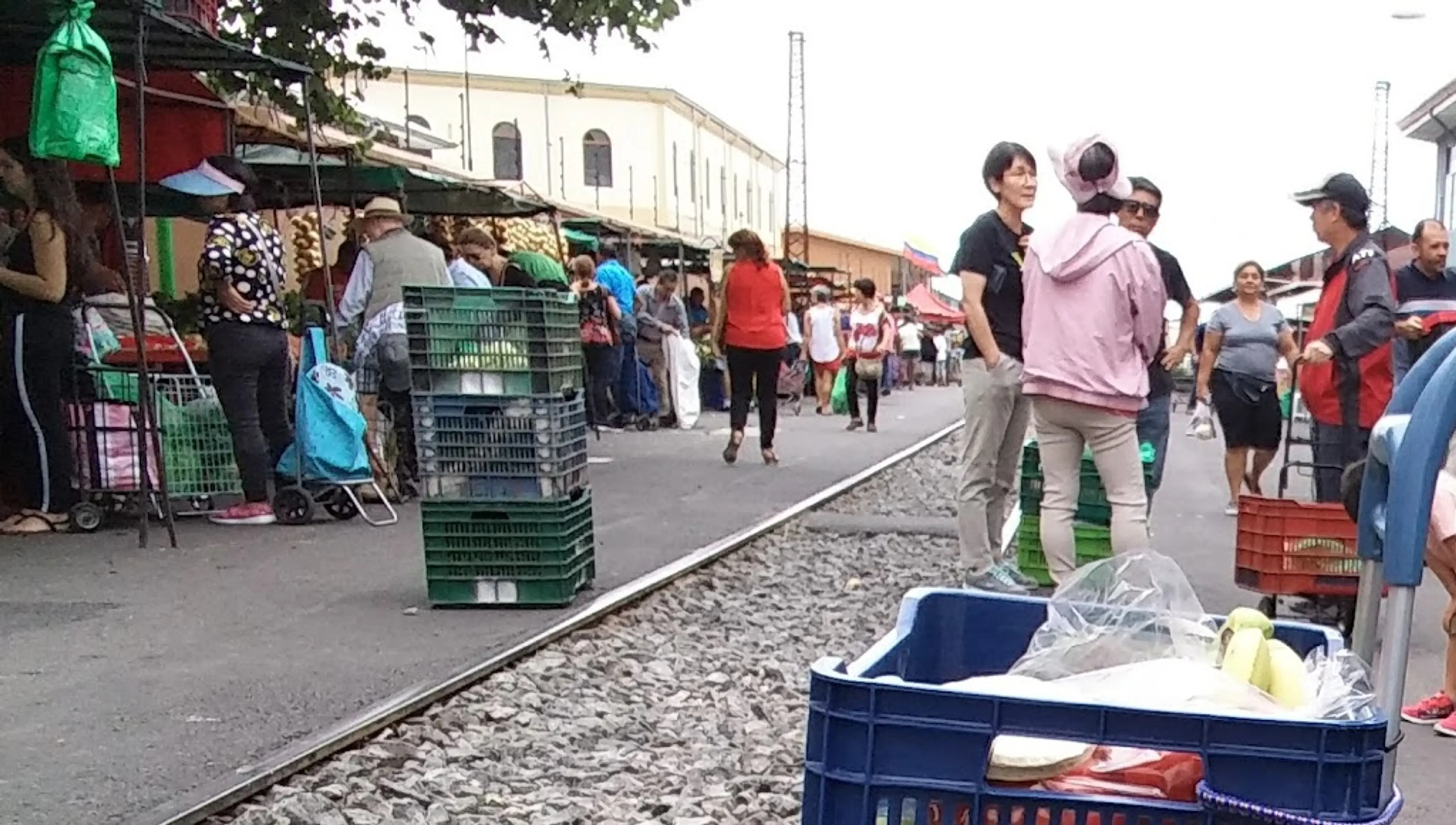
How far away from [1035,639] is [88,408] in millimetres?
7228

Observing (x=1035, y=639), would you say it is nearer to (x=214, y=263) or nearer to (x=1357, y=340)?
(x=1357, y=340)

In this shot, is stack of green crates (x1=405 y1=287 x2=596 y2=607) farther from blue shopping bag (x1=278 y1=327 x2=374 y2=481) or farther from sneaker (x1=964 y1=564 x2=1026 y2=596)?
blue shopping bag (x1=278 y1=327 x2=374 y2=481)

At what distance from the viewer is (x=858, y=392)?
1833 centimetres

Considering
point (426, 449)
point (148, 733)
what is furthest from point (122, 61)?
point (148, 733)

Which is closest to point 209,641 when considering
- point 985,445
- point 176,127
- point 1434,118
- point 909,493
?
point 985,445

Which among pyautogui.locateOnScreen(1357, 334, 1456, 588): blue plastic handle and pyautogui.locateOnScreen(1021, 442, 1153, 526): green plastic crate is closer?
pyautogui.locateOnScreen(1357, 334, 1456, 588): blue plastic handle

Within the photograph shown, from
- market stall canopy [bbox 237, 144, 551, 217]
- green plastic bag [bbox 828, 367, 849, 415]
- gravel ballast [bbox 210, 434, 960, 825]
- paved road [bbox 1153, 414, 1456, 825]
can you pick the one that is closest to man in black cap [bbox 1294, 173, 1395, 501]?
paved road [bbox 1153, 414, 1456, 825]

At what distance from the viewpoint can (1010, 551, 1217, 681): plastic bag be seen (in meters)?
2.07

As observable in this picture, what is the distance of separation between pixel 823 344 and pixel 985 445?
14.7 meters

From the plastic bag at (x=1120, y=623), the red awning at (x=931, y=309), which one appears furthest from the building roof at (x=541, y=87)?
the plastic bag at (x=1120, y=623)

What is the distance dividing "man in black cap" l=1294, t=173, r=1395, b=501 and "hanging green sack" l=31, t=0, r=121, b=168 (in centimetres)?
546

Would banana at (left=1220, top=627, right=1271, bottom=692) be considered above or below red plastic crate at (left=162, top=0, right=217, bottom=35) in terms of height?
below

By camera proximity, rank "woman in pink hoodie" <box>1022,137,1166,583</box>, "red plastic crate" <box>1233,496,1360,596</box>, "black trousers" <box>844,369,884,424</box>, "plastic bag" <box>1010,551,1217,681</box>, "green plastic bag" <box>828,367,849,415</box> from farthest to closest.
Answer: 1. "green plastic bag" <box>828,367,849,415</box>
2. "black trousers" <box>844,369,884,424</box>
3. "red plastic crate" <box>1233,496,1360,596</box>
4. "woman in pink hoodie" <box>1022,137,1166,583</box>
5. "plastic bag" <box>1010,551,1217,681</box>

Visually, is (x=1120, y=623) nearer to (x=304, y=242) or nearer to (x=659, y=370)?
(x=304, y=242)
